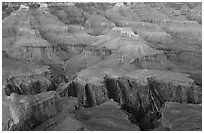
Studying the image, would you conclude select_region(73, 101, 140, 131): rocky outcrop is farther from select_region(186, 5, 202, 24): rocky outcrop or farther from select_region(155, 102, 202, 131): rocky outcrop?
select_region(186, 5, 202, 24): rocky outcrop

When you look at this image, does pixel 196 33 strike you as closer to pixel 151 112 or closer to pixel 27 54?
pixel 27 54

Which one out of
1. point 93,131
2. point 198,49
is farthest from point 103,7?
point 93,131

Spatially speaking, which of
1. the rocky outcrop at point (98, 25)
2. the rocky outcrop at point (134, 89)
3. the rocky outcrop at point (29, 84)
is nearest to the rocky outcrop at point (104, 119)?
the rocky outcrop at point (134, 89)

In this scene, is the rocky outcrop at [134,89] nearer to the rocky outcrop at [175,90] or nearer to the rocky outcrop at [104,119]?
the rocky outcrop at [175,90]

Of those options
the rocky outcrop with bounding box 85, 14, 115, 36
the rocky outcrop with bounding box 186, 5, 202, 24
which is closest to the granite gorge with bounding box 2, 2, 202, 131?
the rocky outcrop with bounding box 186, 5, 202, 24

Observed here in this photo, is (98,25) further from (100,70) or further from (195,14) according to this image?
(100,70)

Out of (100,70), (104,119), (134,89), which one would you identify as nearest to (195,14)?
(100,70)

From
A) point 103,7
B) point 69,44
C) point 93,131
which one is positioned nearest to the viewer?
point 93,131
